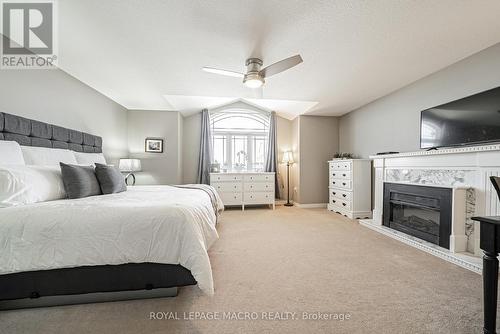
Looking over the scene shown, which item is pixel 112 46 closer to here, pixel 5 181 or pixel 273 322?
pixel 5 181

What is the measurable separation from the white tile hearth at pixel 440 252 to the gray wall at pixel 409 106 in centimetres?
135

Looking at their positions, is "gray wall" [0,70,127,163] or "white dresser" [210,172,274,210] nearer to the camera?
"gray wall" [0,70,127,163]

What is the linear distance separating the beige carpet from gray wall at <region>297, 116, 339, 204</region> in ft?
8.13

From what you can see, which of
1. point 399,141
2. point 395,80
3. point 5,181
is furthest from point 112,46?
point 399,141

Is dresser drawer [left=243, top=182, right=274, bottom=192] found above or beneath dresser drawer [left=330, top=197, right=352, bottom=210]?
above

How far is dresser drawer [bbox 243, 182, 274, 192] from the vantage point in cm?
472

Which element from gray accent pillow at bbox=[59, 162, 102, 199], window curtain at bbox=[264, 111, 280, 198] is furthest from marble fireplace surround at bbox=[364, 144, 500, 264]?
gray accent pillow at bbox=[59, 162, 102, 199]

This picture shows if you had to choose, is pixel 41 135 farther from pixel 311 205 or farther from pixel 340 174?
pixel 311 205

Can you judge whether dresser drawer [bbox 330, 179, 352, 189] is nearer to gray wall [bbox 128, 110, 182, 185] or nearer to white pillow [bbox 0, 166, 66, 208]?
gray wall [bbox 128, 110, 182, 185]

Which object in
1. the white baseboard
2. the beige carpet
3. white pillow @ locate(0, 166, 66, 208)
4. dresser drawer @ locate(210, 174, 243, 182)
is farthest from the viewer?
the white baseboard

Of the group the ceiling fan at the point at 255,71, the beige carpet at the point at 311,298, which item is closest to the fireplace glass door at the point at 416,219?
the beige carpet at the point at 311,298

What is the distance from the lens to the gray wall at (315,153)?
4.97 metres

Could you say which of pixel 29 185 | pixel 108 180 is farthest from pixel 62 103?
pixel 29 185

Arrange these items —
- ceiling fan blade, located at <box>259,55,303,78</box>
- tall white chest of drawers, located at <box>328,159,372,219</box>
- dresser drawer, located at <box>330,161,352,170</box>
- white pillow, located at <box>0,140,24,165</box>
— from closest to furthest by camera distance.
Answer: white pillow, located at <box>0,140,24,165</box>
ceiling fan blade, located at <box>259,55,303,78</box>
tall white chest of drawers, located at <box>328,159,372,219</box>
dresser drawer, located at <box>330,161,352,170</box>
